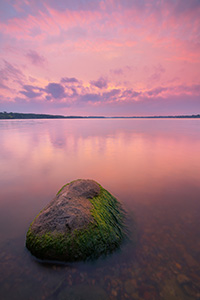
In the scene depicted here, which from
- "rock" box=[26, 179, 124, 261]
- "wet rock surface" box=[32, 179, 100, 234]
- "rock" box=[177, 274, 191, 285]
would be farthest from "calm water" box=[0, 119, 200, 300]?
"wet rock surface" box=[32, 179, 100, 234]

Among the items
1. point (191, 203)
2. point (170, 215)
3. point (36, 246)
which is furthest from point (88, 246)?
point (191, 203)

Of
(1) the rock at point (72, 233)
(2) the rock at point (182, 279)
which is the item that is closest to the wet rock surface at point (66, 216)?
(1) the rock at point (72, 233)

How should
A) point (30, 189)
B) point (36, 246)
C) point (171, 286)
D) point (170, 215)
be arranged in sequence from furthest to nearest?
point (30, 189) < point (170, 215) < point (36, 246) < point (171, 286)

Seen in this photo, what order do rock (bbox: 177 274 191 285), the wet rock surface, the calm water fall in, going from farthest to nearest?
1. the wet rock surface
2. rock (bbox: 177 274 191 285)
3. the calm water

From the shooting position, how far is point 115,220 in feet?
14.8

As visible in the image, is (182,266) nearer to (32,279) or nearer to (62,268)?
(62,268)

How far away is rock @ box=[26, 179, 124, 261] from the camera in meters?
3.13

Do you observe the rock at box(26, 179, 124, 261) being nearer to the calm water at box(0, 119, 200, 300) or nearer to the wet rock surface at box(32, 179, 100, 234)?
the wet rock surface at box(32, 179, 100, 234)

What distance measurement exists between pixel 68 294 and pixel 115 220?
2113 millimetres

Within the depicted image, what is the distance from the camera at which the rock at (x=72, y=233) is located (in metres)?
3.13

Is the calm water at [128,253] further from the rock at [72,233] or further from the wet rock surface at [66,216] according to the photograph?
the wet rock surface at [66,216]

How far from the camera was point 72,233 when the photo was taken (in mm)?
3178

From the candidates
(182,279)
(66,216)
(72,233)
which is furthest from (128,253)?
(66,216)

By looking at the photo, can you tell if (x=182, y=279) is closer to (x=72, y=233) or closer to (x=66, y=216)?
(x=72, y=233)
